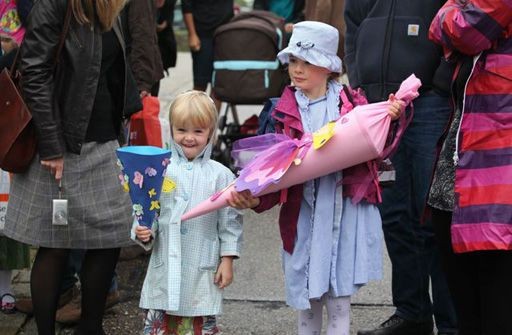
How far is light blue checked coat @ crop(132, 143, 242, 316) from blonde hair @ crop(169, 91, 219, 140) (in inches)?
4.6

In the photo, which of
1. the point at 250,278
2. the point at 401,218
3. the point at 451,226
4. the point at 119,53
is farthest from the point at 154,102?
the point at 451,226

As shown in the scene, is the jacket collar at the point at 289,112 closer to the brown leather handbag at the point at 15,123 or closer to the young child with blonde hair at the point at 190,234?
the young child with blonde hair at the point at 190,234

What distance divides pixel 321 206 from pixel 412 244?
0.93 m

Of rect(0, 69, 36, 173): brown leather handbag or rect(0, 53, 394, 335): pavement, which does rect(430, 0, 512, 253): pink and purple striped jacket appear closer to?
rect(0, 53, 394, 335): pavement

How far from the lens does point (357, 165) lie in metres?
3.59

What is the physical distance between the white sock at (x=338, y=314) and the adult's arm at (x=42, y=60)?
1369 mm

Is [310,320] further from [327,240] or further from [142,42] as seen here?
[142,42]

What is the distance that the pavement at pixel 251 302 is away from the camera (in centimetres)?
473

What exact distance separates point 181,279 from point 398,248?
3.94 ft

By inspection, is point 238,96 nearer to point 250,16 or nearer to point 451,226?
point 250,16

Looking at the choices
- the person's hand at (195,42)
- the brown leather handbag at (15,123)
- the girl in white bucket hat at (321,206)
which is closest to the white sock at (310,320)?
the girl in white bucket hat at (321,206)

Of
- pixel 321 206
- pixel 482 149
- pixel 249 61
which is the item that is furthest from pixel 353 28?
pixel 249 61

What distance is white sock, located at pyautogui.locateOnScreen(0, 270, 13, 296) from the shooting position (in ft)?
16.0

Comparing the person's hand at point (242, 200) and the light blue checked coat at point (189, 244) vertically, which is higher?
the person's hand at point (242, 200)
